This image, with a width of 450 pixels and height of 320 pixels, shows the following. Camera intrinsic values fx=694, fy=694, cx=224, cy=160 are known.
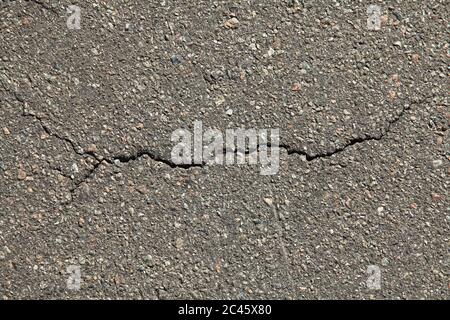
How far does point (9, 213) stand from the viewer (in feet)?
10.0

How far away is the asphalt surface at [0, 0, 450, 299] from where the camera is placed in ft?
9.96

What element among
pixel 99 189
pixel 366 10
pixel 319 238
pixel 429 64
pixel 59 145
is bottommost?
pixel 319 238

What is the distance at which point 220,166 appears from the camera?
10.1 feet

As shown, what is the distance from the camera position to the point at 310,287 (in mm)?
3035

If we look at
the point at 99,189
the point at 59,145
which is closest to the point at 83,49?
the point at 59,145

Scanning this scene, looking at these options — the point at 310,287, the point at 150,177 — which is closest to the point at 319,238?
the point at 310,287

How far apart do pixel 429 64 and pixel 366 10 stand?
0.38 m

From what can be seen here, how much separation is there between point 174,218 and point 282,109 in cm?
69

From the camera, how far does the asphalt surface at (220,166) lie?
3.04 metres

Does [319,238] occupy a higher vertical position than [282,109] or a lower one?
lower
